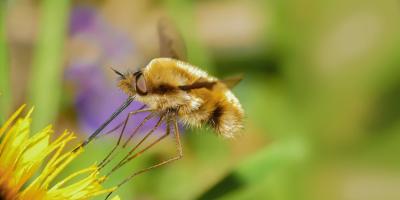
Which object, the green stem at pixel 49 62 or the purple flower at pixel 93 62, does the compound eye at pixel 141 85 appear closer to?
the green stem at pixel 49 62

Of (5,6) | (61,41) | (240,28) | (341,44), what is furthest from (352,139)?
(5,6)

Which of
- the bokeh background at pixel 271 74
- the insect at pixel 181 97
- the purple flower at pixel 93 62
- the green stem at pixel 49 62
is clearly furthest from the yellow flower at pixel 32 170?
the purple flower at pixel 93 62

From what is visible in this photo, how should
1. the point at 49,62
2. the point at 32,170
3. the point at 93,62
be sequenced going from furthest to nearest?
1. the point at 93,62
2. the point at 49,62
3. the point at 32,170

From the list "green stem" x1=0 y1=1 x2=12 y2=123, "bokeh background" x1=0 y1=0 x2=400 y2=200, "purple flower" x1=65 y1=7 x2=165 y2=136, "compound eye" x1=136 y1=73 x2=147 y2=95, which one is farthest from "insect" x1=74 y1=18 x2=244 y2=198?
"purple flower" x1=65 y1=7 x2=165 y2=136

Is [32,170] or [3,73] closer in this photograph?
[32,170]

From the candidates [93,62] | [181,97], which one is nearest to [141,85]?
[181,97]

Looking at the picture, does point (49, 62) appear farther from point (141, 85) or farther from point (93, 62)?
point (93, 62)

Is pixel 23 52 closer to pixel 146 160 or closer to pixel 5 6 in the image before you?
pixel 146 160
